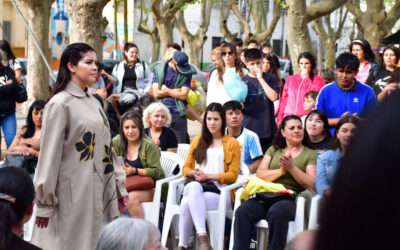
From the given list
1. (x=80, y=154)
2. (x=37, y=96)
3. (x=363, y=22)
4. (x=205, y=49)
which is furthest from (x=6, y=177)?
(x=205, y=49)

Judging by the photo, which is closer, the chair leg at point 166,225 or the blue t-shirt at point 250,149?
the chair leg at point 166,225

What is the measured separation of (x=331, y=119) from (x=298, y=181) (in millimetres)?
1681

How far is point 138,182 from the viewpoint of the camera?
842 centimetres

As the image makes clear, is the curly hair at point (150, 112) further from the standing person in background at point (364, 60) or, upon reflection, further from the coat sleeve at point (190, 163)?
the standing person in background at point (364, 60)

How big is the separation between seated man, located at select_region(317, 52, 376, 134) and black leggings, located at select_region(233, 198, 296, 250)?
1.83 m

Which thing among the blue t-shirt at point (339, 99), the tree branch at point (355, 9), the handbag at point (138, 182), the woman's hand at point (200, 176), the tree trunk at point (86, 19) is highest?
the tree branch at point (355, 9)

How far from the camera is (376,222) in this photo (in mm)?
910

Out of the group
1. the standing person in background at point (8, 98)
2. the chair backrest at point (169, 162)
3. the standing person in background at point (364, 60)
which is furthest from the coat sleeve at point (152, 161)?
the standing person in background at point (8, 98)

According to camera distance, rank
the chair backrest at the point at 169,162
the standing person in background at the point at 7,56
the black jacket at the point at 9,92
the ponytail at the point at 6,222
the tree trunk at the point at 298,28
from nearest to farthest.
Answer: the ponytail at the point at 6,222 → the chair backrest at the point at 169,162 → the black jacket at the point at 9,92 → the standing person in background at the point at 7,56 → the tree trunk at the point at 298,28

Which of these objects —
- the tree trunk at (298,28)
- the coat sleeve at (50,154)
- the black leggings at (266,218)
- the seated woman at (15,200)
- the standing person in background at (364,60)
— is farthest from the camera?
the tree trunk at (298,28)

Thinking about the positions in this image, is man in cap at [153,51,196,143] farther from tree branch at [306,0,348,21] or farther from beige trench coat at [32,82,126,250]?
tree branch at [306,0,348,21]

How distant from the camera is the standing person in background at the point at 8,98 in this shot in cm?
1159

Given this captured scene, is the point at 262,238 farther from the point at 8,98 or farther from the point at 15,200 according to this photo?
the point at 8,98

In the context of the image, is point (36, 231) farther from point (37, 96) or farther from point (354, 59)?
point (37, 96)
